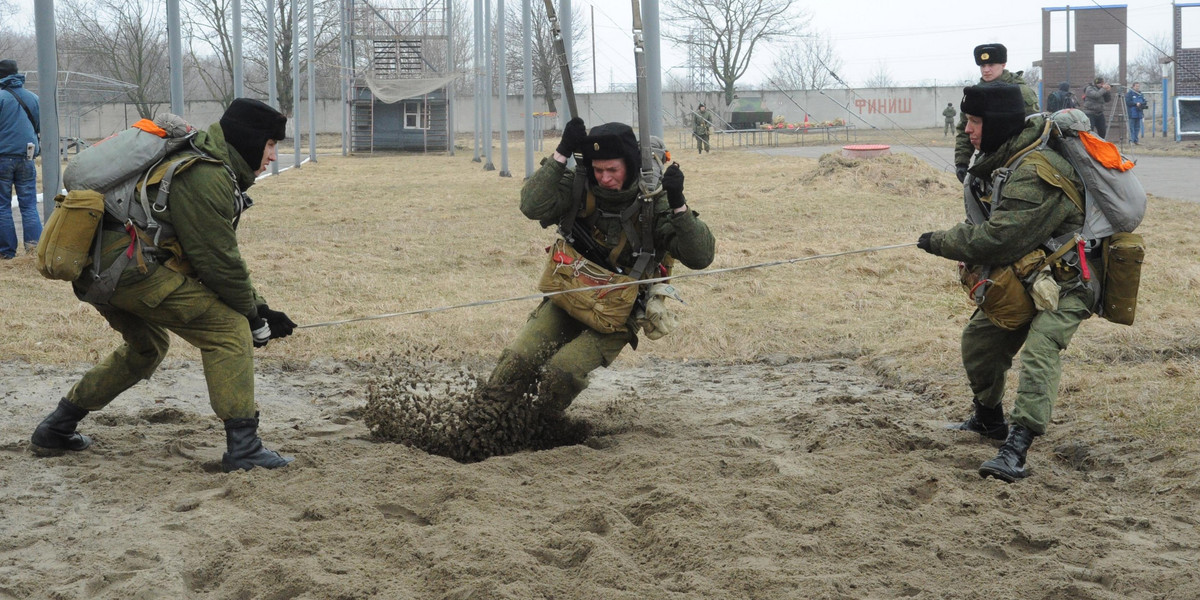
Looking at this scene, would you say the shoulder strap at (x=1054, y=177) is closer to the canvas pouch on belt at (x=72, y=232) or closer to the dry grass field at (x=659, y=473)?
the dry grass field at (x=659, y=473)

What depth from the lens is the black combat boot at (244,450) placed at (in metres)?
4.97

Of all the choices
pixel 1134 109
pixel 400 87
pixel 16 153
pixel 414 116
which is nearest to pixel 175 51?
pixel 16 153

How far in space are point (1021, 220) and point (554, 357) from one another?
7.57 ft

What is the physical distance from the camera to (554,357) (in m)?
5.59

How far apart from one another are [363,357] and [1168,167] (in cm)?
2211

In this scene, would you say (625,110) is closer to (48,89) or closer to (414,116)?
(414,116)

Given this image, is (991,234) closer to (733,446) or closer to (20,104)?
(733,446)

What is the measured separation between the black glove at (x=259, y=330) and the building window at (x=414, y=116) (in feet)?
126

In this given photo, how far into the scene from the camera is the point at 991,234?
499cm

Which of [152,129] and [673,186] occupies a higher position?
[152,129]

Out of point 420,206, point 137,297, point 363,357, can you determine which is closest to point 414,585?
point 137,297

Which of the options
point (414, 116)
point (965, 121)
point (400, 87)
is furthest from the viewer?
point (414, 116)

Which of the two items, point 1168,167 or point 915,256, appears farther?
point 1168,167

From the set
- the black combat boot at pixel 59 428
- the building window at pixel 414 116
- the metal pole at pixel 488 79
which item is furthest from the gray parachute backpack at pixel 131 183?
the building window at pixel 414 116
